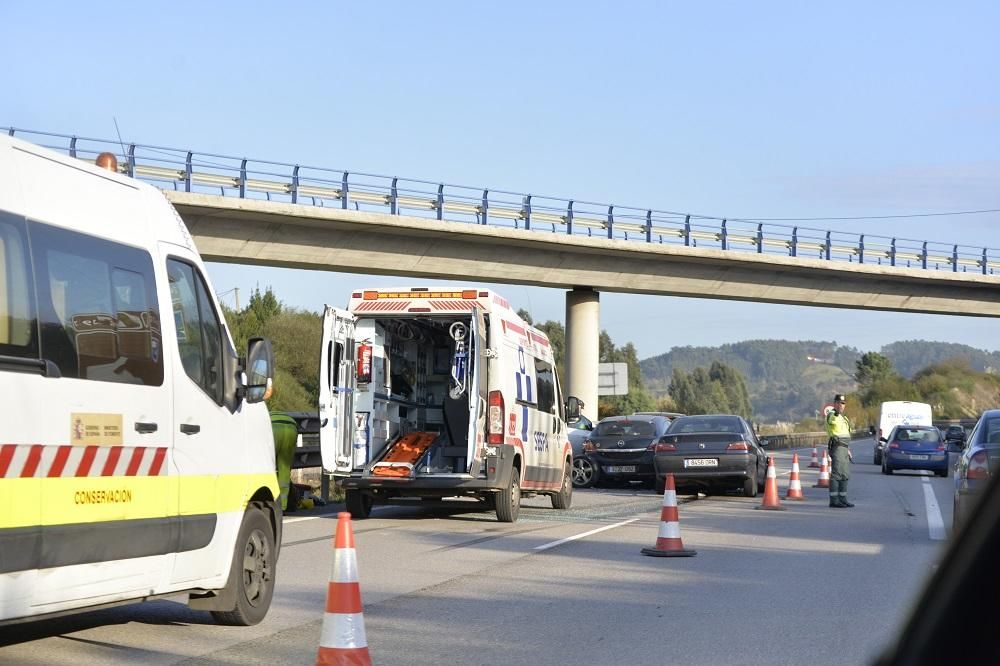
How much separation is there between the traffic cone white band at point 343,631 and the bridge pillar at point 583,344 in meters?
41.4

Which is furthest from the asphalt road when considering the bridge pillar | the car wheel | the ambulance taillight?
the bridge pillar

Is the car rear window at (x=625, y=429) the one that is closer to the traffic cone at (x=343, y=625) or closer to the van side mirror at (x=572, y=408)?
the van side mirror at (x=572, y=408)

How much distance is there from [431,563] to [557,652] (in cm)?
493

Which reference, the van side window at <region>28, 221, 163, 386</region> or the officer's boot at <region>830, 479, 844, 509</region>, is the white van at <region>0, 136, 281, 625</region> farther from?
the officer's boot at <region>830, 479, 844, 509</region>

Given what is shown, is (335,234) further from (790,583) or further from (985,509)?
(985,509)

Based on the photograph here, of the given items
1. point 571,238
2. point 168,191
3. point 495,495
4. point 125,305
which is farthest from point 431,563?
point 571,238

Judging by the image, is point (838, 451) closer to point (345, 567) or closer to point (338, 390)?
point (338, 390)

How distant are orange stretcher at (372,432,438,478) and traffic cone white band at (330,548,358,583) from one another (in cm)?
1056

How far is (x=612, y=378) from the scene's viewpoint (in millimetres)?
50469

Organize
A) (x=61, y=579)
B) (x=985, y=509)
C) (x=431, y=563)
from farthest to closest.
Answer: (x=431, y=563)
(x=61, y=579)
(x=985, y=509)

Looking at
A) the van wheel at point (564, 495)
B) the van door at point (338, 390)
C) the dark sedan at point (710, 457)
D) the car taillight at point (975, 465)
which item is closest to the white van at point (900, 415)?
the dark sedan at point (710, 457)

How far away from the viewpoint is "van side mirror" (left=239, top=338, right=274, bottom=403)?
8.55 meters

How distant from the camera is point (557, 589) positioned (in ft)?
36.2

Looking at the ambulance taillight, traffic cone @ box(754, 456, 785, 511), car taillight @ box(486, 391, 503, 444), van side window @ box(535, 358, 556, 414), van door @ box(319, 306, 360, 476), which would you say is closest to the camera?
car taillight @ box(486, 391, 503, 444)
